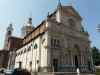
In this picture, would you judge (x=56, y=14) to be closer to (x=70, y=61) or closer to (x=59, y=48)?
(x=59, y=48)

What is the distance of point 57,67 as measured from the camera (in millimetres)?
21172

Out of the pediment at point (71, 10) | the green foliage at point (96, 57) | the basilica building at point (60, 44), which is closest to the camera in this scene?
the basilica building at point (60, 44)

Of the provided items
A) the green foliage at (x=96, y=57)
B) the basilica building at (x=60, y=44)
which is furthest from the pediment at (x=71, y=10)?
the green foliage at (x=96, y=57)

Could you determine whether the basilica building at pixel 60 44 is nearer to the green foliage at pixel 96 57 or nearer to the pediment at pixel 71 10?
the pediment at pixel 71 10

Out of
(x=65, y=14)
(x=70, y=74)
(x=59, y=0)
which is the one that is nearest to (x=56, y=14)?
(x=65, y=14)

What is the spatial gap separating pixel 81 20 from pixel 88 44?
29.1 feet

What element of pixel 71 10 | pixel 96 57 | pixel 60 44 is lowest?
pixel 96 57

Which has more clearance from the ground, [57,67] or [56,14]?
[56,14]

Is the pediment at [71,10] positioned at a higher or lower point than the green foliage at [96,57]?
higher

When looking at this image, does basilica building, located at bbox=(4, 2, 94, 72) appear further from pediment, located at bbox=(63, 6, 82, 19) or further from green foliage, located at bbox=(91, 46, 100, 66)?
green foliage, located at bbox=(91, 46, 100, 66)

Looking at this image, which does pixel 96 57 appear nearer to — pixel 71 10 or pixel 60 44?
pixel 71 10

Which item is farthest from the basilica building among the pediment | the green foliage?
the green foliage

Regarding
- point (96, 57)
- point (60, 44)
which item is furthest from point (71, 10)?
point (96, 57)

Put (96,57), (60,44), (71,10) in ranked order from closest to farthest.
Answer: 1. (60,44)
2. (71,10)
3. (96,57)
